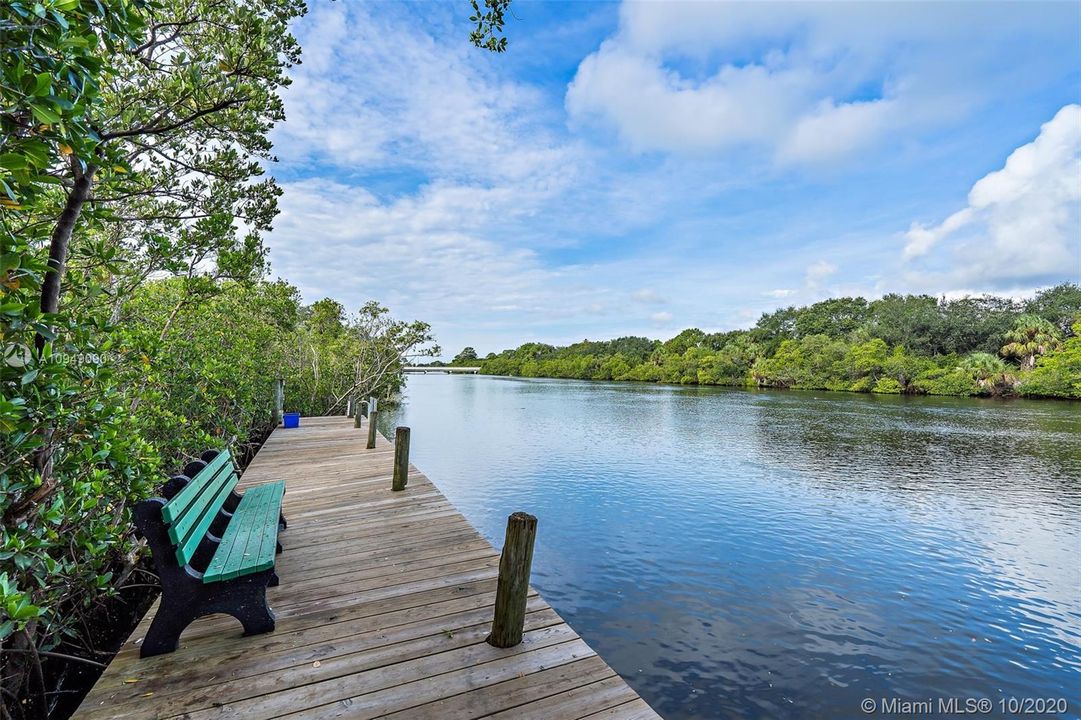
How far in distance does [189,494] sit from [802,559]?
893cm

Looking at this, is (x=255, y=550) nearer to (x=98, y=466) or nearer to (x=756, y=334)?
(x=98, y=466)

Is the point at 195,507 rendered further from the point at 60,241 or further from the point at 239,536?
the point at 60,241

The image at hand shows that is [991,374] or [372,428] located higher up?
[991,374]

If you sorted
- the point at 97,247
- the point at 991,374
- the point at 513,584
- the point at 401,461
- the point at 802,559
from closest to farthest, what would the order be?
the point at 97,247 < the point at 513,584 < the point at 401,461 < the point at 802,559 < the point at 991,374

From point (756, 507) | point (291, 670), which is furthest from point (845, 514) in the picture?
point (291, 670)

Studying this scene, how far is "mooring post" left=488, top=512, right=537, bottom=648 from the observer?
→ 112 inches

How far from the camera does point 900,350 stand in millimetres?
43812

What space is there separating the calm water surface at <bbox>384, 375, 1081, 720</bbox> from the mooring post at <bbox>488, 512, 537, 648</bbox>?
290 cm

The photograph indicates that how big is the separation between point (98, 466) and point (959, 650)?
8745mm

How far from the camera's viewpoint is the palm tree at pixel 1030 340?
3750 cm

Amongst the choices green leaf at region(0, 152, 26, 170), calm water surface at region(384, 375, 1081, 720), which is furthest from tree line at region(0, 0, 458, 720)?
calm water surface at region(384, 375, 1081, 720)

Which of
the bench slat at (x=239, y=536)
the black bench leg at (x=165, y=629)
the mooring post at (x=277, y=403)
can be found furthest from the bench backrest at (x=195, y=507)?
the mooring post at (x=277, y=403)

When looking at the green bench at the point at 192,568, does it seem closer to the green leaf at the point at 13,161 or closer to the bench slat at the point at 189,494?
the bench slat at the point at 189,494

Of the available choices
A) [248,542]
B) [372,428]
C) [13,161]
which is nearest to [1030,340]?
[372,428]
